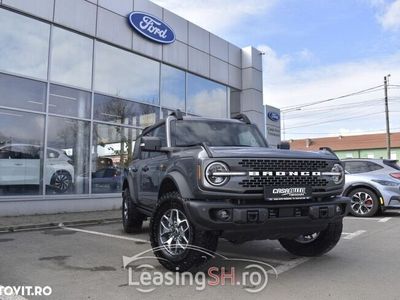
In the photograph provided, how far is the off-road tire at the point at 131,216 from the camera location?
8.07m

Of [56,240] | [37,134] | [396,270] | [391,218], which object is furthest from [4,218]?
[391,218]

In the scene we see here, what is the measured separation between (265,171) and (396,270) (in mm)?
2152

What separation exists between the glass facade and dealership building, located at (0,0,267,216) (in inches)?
1.1

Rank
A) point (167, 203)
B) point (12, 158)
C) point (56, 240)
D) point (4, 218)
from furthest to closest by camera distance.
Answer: point (12, 158) < point (4, 218) < point (56, 240) < point (167, 203)

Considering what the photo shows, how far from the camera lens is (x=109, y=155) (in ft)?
45.7

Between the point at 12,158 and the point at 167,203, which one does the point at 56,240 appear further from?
the point at 12,158

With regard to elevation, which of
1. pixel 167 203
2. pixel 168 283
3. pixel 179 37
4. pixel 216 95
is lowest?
pixel 168 283

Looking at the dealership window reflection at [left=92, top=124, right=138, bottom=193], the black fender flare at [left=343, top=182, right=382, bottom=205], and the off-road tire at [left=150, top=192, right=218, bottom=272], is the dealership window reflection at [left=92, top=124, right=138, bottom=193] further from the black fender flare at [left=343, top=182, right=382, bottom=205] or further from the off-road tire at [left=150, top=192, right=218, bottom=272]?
the off-road tire at [left=150, top=192, right=218, bottom=272]

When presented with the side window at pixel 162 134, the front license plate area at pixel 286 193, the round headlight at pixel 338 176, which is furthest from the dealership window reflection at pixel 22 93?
the round headlight at pixel 338 176

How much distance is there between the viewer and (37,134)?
11.8m

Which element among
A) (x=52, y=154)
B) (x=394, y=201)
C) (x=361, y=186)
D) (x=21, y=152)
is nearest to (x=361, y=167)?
(x=361, y=186)

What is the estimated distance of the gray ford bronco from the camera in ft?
15.3

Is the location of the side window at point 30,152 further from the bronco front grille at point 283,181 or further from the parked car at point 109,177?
the bronco front grille at point 283,181

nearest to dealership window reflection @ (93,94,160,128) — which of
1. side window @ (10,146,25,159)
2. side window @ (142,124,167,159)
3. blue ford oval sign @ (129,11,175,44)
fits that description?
blue ford oval sign @ (129,11,175,44)
